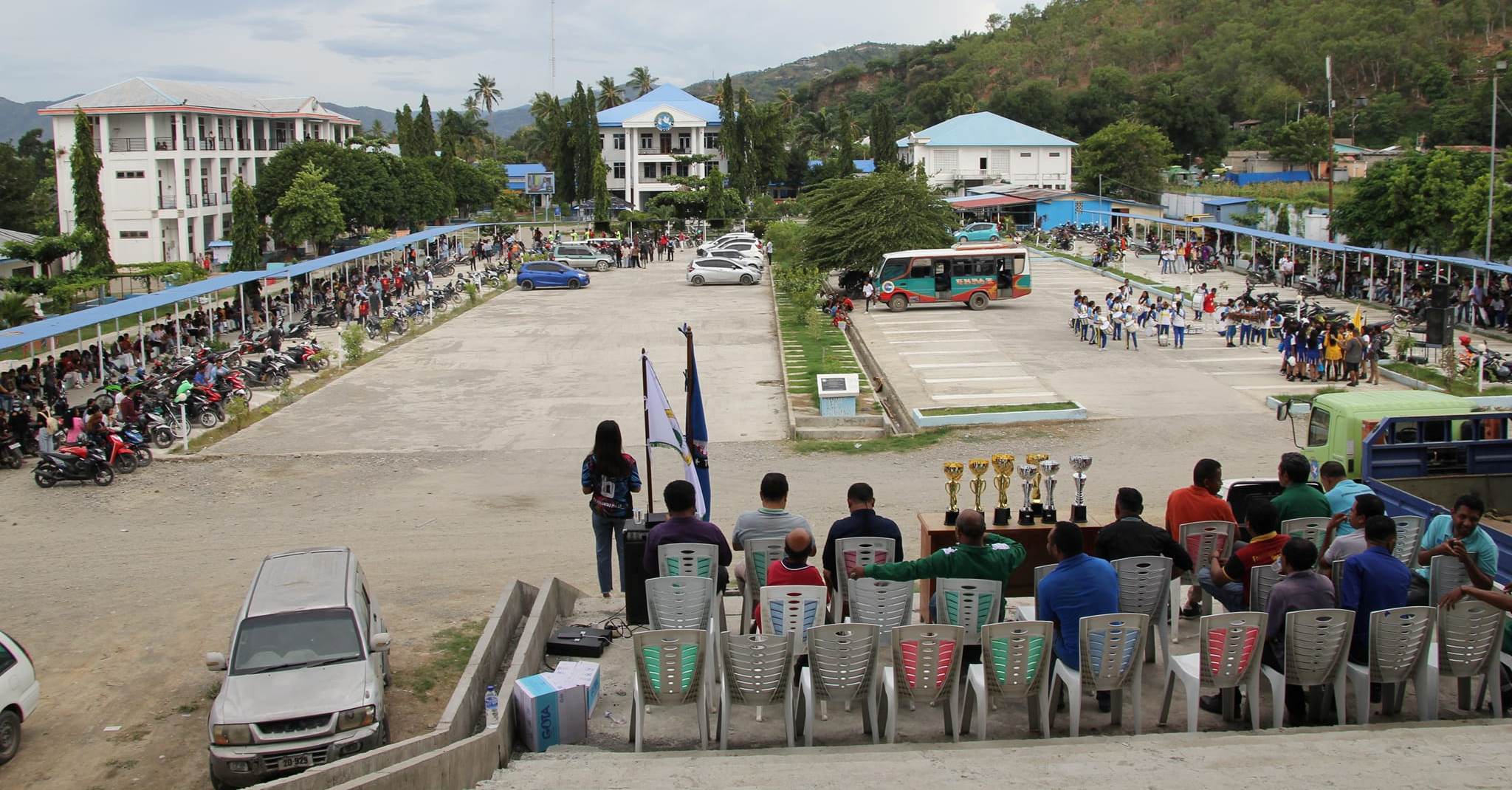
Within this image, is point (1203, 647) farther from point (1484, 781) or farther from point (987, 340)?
point (987, 340)

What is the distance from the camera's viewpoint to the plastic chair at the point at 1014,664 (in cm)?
660

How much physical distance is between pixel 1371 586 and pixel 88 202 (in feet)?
169

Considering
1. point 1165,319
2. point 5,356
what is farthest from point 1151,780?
point 5,356

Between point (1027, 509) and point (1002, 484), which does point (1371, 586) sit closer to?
point (1027, 509)

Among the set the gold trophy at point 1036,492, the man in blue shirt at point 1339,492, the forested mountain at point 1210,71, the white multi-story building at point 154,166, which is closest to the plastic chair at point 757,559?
the gold trophy at point 1036,492

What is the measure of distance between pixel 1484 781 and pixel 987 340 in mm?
24957

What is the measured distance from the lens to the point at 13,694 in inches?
326

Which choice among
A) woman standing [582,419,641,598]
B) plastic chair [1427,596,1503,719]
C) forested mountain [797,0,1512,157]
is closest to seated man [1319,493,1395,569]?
plastic chair [1427,596,1503,719]

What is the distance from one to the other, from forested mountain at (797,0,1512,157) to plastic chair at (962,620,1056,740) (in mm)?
92068

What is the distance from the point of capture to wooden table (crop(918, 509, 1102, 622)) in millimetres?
9159

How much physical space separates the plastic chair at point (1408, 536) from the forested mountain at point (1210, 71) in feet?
291

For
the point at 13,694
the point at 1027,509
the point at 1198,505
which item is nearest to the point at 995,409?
the point at 1027,509

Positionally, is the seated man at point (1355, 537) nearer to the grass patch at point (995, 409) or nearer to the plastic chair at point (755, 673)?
the plastic chair at point (755, 673)

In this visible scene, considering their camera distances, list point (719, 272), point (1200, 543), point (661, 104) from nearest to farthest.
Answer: point (1200, 543), point (719, 272), point (661, 104)
